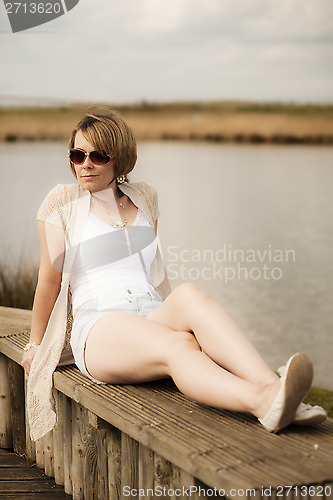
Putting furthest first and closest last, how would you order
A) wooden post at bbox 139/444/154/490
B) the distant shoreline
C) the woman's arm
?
the distant shoreline < the woman's arm < wooden post at bbox 139/444/154/490

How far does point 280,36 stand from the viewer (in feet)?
30.8

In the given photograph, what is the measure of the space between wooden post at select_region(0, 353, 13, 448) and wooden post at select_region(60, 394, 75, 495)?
568 millimetres

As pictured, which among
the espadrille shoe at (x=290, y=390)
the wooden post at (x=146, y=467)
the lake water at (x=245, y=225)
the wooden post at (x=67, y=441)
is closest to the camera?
the espadrille shoe at (x=290, y=390)

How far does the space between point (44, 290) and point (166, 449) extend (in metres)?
0.93

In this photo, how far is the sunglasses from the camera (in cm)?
247

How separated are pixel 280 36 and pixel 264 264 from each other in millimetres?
3268

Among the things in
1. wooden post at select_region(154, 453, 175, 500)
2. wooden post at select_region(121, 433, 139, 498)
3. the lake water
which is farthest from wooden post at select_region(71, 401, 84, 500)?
the lake water

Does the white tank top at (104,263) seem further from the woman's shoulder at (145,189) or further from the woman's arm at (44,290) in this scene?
the woman's shoulder at (145,189)

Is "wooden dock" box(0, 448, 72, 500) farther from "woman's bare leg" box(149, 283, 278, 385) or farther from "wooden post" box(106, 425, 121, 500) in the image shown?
"woman's bare leg" box(149, 283, 278, 385)

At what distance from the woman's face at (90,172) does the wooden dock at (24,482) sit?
1240mm

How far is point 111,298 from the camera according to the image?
2385mm

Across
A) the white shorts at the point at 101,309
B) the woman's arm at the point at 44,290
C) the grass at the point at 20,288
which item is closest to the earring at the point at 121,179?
the woman's arm at the point at 44,290

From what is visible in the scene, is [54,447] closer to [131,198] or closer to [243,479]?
[131,198]

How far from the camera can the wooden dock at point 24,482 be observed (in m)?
2.65
